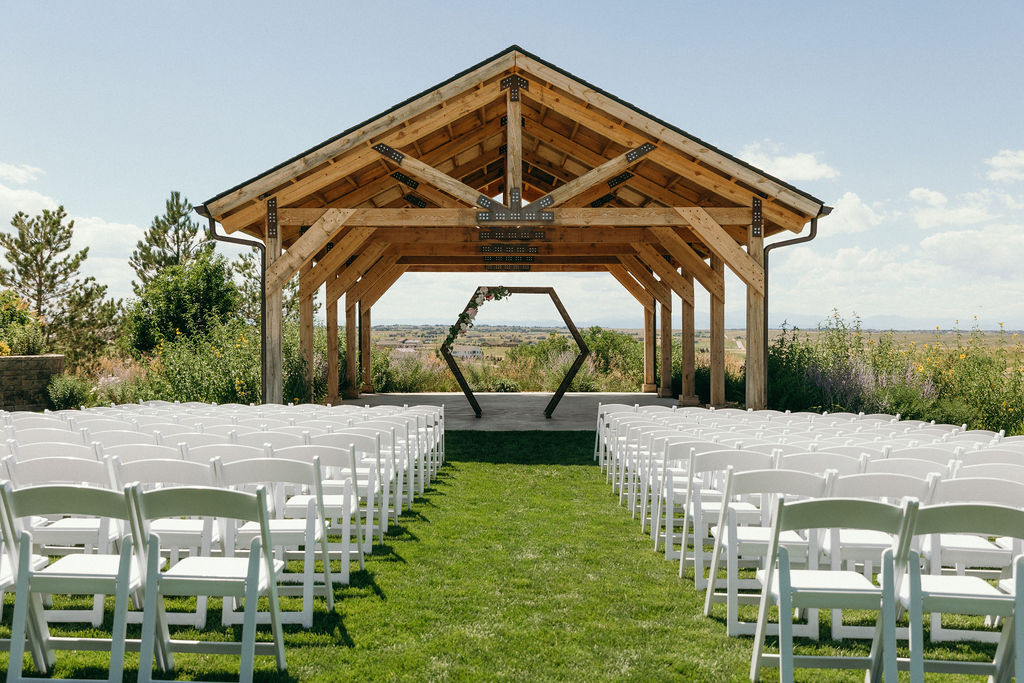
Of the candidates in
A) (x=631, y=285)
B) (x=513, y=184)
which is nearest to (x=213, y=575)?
(x=513, y=184)

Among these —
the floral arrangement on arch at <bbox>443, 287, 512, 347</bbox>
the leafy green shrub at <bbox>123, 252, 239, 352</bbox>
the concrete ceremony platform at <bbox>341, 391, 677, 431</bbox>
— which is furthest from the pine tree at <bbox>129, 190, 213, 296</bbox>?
the floral arrangement on arch at <bbox>443, 287, 512, 347</bbox>

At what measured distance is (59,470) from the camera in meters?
3.84

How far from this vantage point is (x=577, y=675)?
338 centimetres

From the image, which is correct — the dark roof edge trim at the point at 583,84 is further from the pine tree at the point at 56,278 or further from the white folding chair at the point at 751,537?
the pine tree at the point at 56,278

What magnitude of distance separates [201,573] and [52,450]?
68.2 inches

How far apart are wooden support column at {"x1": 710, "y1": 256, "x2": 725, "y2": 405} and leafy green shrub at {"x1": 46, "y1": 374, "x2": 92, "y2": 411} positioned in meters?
11.8

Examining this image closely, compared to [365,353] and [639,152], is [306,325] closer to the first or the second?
[365,353]

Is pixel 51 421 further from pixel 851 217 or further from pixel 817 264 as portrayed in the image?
pixel 851 217

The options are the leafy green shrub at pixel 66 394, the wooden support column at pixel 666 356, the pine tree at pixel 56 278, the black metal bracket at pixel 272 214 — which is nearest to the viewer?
the black metal bracket at pixel 272 214

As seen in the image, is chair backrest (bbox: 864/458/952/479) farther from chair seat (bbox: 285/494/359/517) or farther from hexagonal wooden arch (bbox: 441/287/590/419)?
hexagonal wooden arch (bbox: 441/287/590/419)

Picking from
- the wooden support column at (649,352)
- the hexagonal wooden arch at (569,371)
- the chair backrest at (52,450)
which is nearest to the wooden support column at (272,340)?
the hexagonal wooden arch at (569,371)

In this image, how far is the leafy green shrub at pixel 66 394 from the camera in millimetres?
14844

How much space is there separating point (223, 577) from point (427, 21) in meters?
11.6

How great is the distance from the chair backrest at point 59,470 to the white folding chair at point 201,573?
0.71 m
